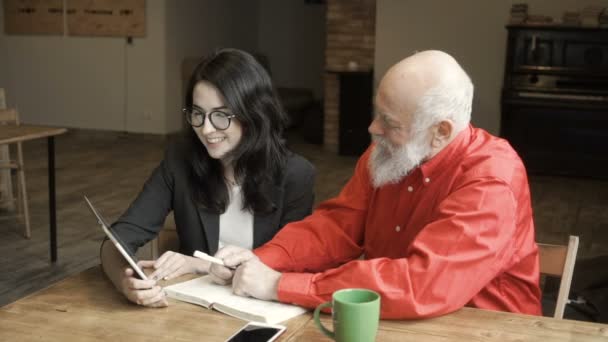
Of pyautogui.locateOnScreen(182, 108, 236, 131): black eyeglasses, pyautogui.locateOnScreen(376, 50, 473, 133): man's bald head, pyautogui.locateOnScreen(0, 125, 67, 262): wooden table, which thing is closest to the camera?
pyautogui.locateOnScreen(376, 50, 473, 133): man's bald head

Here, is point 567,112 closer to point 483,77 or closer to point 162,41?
point 483,77

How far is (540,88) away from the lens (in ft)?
23.7

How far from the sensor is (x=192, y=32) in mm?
9406

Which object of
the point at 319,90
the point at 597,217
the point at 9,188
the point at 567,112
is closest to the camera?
the point at 9,188

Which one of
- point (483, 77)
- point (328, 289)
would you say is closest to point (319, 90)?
point (483, 77)

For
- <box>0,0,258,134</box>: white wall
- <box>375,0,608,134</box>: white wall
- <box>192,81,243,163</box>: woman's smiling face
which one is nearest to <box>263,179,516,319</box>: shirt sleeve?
<box>192,81,243,163</box>: woman's smiling face

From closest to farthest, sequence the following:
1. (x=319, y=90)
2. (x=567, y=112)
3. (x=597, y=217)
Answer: (x=597, y=217) → (x=567, y=112) → (x=319, y=90)

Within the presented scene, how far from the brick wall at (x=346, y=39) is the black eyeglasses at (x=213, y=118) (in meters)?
6.13

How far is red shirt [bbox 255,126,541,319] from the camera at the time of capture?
1590mm

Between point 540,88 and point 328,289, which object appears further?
point 540,88

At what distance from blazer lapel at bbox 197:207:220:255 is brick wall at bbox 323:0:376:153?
600 centimetres

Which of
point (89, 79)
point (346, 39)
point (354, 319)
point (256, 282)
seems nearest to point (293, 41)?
point (346, 39)

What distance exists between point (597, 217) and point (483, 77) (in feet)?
7.81

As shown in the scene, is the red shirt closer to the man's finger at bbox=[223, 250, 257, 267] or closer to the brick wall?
the man's finger at bbox=[223, 250, 257, 267]
